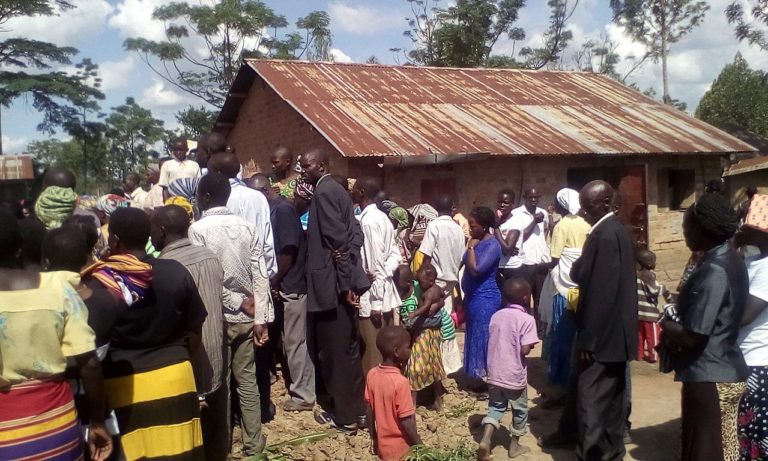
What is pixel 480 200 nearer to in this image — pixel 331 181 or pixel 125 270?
pixel 331 181

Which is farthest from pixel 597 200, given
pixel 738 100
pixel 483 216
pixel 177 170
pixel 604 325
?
pixel 738 100

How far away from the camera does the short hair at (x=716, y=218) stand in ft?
11.0

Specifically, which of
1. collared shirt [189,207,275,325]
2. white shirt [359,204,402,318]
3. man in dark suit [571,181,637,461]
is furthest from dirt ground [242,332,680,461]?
collared shirt [189,207,275,325]

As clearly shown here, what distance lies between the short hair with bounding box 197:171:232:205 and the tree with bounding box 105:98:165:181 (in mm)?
33738

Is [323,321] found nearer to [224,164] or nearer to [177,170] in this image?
[224,164]

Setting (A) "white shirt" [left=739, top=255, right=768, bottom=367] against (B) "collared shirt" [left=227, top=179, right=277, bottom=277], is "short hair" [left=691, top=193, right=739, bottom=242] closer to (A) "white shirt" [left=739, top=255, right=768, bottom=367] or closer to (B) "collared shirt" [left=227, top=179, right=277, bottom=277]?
(A) "white shirt" [left=739, top=255, right=768, bottom=367]

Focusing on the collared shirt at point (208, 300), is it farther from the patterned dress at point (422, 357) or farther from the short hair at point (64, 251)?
the patterned dress at point (422, 357)

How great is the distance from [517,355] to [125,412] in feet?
8.40

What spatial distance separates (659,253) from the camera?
12625 millimetres

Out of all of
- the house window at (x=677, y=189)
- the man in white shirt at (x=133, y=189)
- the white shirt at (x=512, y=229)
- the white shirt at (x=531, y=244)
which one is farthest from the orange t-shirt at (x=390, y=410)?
the house window at (x=677, y=189)

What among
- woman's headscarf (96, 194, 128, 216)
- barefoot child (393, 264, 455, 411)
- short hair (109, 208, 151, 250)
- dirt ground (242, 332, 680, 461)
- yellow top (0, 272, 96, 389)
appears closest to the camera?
yellow top (0, 272, 96, 389)

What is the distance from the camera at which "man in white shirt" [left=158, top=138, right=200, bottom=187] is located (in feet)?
22.0

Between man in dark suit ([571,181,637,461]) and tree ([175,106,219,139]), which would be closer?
man in dark suit ([571,181,637,461])

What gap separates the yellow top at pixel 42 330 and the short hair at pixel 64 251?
0.19 m
